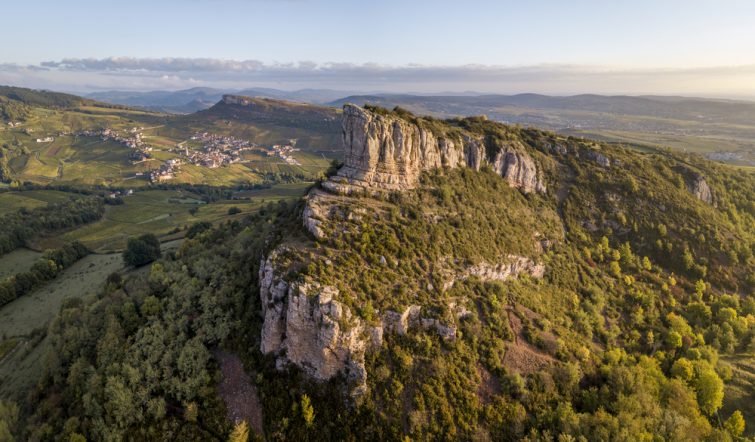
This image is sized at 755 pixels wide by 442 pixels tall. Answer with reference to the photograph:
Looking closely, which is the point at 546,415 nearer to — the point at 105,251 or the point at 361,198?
the point at 361,198

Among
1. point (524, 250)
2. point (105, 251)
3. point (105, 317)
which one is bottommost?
point (105, 251)

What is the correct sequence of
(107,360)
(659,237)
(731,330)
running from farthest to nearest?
(659,237), (731,330), (107,360)

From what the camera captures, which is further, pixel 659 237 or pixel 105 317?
pixel 659 237

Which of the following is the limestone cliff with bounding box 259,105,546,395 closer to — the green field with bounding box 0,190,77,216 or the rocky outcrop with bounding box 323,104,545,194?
the rocky outcrop with bounding box 323,104,545,194

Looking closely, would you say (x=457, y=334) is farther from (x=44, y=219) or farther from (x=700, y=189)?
(x=44, y=219)

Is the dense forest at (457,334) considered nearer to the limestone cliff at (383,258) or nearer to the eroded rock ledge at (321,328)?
the eroded rock ledge at (321,328)

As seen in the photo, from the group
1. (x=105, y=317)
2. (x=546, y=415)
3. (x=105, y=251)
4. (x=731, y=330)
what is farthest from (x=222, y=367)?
(x=105, y=251)

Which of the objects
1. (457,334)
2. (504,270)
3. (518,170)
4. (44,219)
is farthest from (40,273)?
(518,170)
